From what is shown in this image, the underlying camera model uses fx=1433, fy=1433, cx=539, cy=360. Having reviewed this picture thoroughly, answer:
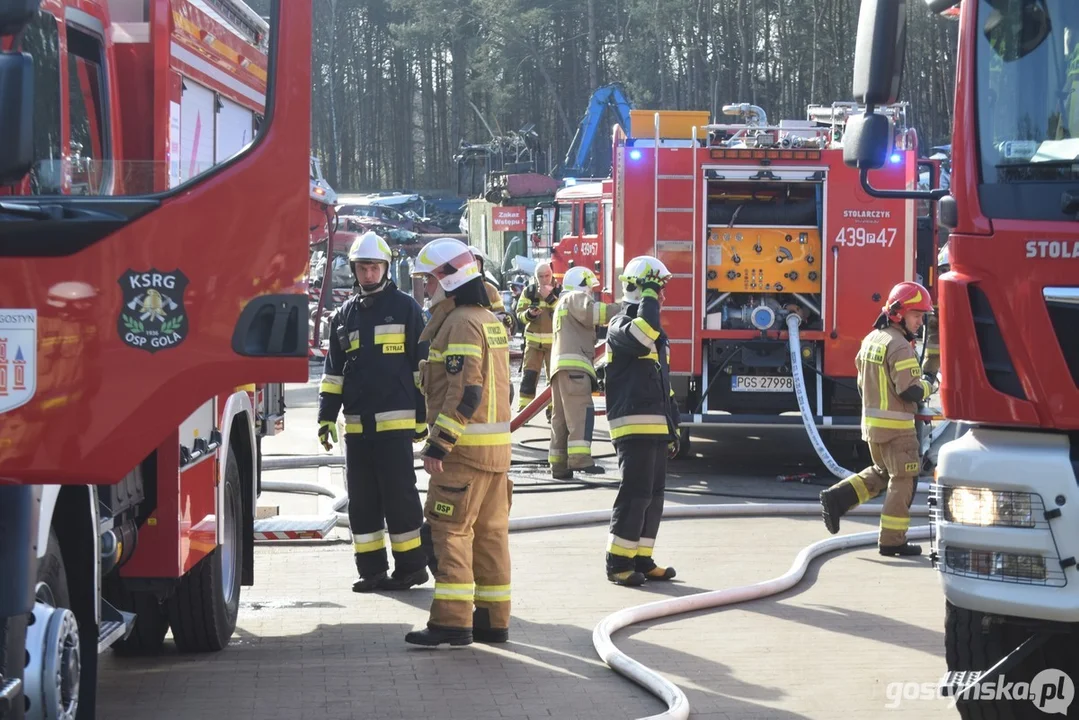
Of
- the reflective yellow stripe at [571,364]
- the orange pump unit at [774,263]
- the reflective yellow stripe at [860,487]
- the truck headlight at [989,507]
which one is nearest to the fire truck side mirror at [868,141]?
the truck headlight at [989,507]

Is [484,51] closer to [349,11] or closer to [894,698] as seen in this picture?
[349,11]

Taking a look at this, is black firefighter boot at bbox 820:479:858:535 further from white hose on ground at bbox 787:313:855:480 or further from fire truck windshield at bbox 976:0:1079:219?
fire truck windshield at bbox 976:0:1079:219

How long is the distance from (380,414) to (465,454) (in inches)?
49.7

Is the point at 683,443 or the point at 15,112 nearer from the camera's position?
the point at 15,112

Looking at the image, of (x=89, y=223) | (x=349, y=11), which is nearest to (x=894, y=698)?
(x=89, y=223)

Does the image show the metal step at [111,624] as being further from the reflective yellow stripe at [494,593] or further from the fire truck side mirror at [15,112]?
the fire truck side mirror at [15,112]

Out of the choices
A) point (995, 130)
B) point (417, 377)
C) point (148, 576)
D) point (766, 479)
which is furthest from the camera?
point (766, 479)

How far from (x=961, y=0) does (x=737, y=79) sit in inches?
1917

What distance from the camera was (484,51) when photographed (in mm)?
53219

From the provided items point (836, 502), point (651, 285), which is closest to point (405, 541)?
point (651, 285)

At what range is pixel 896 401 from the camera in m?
8.66

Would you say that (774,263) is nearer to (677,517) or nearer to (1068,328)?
(677,517)

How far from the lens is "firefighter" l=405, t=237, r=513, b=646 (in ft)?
21.3

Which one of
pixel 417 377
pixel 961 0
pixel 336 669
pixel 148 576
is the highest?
pixel 961 0
